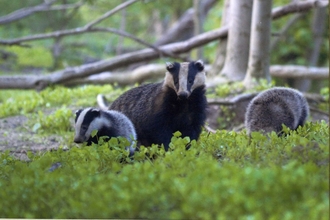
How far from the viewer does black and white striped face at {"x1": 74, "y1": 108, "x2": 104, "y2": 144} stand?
5.42 m

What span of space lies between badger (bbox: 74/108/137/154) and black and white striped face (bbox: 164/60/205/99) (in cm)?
62

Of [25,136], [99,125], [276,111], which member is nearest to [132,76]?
[25,136]

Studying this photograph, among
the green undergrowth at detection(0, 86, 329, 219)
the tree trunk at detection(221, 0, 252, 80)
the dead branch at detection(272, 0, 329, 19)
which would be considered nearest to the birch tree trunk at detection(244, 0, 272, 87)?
the tree trunk at detection(221, 0, 252, 80)

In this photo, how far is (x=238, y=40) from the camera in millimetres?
9469

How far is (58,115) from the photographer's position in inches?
301

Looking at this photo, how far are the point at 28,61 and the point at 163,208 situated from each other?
14.5 meters

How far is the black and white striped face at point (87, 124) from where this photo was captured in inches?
213

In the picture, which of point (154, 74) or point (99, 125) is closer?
point (99, 125)

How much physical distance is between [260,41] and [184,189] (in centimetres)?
601

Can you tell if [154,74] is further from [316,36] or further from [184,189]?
[184,189]

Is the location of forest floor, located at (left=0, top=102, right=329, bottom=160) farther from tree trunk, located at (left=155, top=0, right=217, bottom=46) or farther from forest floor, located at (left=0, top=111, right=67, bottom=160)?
tree trunk, located at (left=155, top=0, right=217, bottom=46)

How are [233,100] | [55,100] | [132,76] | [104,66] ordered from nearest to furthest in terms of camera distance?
[233,100], [55,100], [104,66], [132,76]

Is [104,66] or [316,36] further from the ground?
[104,66]

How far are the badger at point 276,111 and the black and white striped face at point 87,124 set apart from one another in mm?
1691
